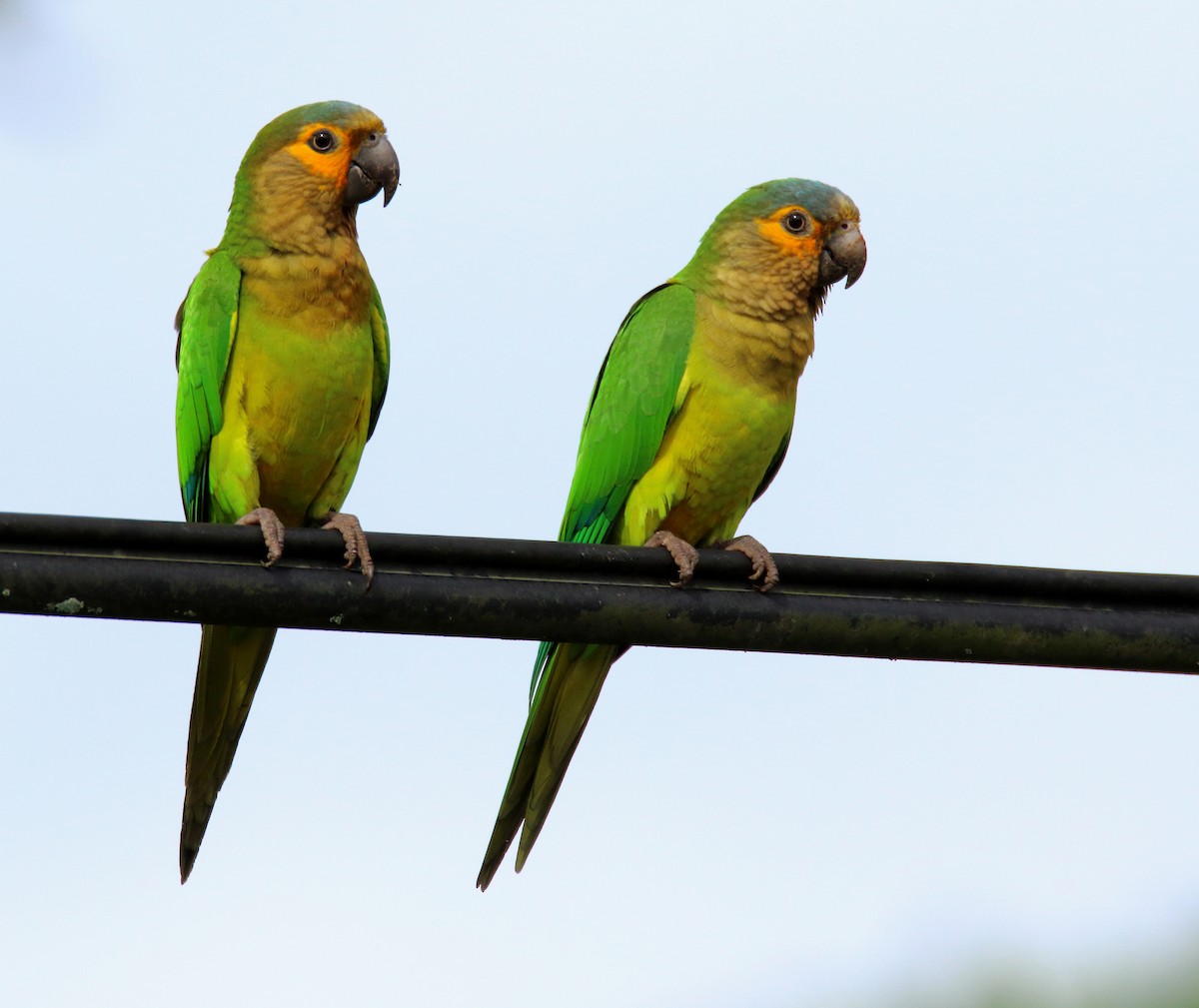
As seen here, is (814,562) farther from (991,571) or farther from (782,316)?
(782,316)

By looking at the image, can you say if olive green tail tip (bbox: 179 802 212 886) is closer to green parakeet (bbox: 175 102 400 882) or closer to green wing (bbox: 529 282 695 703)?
green parakeet (bbox: 175 102 400 882)

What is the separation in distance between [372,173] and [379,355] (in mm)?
584

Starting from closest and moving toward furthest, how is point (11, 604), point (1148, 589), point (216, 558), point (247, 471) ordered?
point (11, 604) < point (216, 558) < point (1148, 589) < point (247, 471)

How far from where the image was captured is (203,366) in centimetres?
432

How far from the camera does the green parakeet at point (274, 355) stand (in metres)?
4.33

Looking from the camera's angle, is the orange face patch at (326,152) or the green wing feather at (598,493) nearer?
the green wing feather at (598,493)

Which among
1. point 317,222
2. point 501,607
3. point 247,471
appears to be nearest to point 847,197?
point 317,222

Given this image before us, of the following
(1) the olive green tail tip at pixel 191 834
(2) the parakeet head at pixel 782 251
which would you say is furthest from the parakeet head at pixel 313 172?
(1) the olive green tail tip at pixel 191 834

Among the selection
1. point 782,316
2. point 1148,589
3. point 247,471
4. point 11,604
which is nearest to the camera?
point 11,604

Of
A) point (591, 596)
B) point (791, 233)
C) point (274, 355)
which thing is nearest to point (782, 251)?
point (791, 233)

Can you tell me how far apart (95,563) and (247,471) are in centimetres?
203

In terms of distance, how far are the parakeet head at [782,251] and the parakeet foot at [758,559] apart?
82 cm

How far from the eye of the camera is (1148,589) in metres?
2.74

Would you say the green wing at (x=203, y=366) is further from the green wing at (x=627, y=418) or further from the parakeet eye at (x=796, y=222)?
the parakeet eye at (x=796, y=222)
